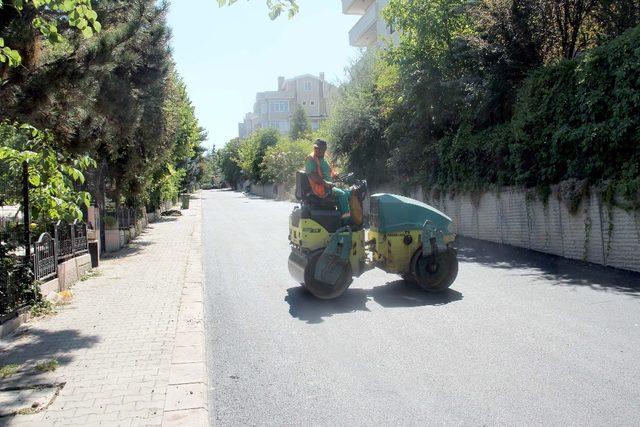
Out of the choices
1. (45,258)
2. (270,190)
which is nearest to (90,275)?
(45,258)

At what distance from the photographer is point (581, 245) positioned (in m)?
11.9

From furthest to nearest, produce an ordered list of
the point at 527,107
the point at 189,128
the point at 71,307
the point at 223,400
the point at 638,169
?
the point at 189,128
the point at 527,107
the point at 638,169
the point at 71,307
the point at 223,400

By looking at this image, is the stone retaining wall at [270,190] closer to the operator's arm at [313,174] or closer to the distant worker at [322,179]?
the distant worker at [322,179]

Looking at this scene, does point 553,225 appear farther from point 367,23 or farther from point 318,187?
point 367,23

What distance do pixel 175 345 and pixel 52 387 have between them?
56.1 inches

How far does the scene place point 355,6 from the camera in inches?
1623

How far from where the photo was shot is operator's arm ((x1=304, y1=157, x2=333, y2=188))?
828 cm

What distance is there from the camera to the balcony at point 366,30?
1444 inches

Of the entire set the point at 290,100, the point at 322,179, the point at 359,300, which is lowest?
the point at 359,300

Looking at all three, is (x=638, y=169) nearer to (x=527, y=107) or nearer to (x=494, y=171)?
(x=527, y=107)

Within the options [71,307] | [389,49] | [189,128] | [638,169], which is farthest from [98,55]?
[189,128]

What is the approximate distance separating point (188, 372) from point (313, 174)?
12.7 ft

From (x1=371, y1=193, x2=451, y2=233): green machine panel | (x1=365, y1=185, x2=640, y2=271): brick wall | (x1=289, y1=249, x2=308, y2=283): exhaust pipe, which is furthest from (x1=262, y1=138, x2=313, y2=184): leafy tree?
(x1=371, y1=193, x2=451, y2=233): green machine panel

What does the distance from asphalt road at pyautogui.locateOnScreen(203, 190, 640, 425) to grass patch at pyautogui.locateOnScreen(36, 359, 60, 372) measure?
1.47 m
